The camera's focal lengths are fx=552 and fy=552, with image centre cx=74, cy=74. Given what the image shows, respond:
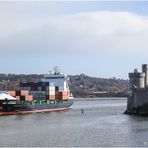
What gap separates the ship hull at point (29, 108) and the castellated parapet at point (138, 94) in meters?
14.3

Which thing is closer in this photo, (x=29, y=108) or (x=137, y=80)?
(x=137, y=80)

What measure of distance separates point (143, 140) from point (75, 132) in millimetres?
→ 7936

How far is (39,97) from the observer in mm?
88562

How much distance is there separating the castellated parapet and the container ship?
1453 centimetres

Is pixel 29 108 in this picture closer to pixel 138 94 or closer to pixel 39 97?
pixel 39 97

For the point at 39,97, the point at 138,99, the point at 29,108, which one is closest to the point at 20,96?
the point at 29,108

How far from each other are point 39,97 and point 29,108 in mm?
11752

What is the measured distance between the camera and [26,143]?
36.1m

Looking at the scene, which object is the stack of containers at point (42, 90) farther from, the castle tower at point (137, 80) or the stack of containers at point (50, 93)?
the castle tower at point (137, 80)

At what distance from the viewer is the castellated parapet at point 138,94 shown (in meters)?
65.8

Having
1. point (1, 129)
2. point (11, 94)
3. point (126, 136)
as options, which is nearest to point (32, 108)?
point (11, 94)

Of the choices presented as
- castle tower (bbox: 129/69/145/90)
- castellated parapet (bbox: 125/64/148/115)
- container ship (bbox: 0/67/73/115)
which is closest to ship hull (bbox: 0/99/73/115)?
container ship (bbox: 0/67/73/115)

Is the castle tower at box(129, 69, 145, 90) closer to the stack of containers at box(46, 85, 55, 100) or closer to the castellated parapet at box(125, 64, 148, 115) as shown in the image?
the castellated parapet at box(125, 64, 148, 115)

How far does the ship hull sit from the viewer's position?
72.3 meters
